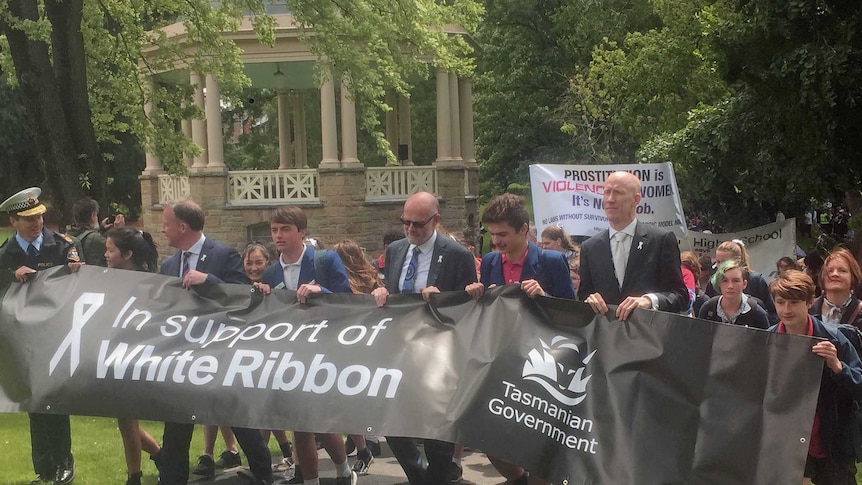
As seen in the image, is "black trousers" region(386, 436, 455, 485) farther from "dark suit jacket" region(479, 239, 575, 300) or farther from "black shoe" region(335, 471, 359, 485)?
"dark suit jacket" region(479, 239, 575, 300)

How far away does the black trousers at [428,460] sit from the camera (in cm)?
604

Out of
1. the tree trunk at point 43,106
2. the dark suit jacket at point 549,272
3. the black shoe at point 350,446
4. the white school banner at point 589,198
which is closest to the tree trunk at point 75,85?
the tree trunk at point 43,106

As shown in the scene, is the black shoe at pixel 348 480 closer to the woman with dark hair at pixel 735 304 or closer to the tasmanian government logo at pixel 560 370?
the tasmanian government logo at pixel 560 370

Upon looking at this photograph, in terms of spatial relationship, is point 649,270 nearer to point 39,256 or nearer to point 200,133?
point 39,256

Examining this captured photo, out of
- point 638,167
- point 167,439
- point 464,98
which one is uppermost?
point 464,98

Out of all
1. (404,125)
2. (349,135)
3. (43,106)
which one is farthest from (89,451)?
(404,125)

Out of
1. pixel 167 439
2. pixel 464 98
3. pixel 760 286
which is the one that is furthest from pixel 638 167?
pixel 464 98

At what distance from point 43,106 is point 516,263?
8.83 metres

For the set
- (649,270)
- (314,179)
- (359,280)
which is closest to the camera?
(649,270)

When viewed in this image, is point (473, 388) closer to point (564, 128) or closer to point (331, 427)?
point (331, 427)

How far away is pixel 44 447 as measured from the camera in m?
6.91

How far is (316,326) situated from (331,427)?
0.72 metres

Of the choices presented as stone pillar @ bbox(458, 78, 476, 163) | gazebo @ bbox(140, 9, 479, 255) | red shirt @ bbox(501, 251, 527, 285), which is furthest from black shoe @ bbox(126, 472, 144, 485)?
stone pillar @ bbox(458, 78, 476, 163)

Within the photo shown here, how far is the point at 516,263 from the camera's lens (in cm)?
580
